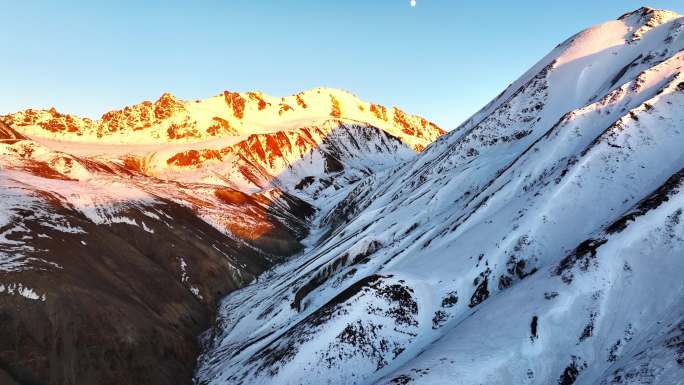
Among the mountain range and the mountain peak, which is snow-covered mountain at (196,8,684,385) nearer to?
the mountain range

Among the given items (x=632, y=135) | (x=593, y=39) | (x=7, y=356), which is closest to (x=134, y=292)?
(x=7, y=356)

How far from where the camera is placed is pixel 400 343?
33.6 meters

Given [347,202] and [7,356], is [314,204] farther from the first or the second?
[7,356]

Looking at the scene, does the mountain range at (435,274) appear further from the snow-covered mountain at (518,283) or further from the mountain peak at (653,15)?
the mountain peak at (653,15)

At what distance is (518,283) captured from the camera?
33.0 metres

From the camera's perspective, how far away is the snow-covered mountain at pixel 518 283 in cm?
2559

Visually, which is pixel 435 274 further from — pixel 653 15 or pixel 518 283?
pixel 653 15

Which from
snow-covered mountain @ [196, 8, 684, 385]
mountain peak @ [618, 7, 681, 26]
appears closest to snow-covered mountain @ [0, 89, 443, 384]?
snow-covered mountain @ [196, 8, 684, 385]

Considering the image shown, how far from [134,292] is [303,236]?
6612 cm

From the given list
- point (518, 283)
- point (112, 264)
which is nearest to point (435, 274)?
point (518, 283)

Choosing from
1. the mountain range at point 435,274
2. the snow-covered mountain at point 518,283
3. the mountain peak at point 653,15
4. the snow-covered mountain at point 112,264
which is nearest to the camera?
the snow-covered mountain at point 518,283

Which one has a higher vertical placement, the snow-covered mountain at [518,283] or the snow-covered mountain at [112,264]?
the snow-covered mountain at [112,264]

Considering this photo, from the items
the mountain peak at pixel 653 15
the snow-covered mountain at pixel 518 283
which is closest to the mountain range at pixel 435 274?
the snow-covered mountain at pixel 518 283

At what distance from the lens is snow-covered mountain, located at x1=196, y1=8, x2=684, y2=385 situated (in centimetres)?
2559
